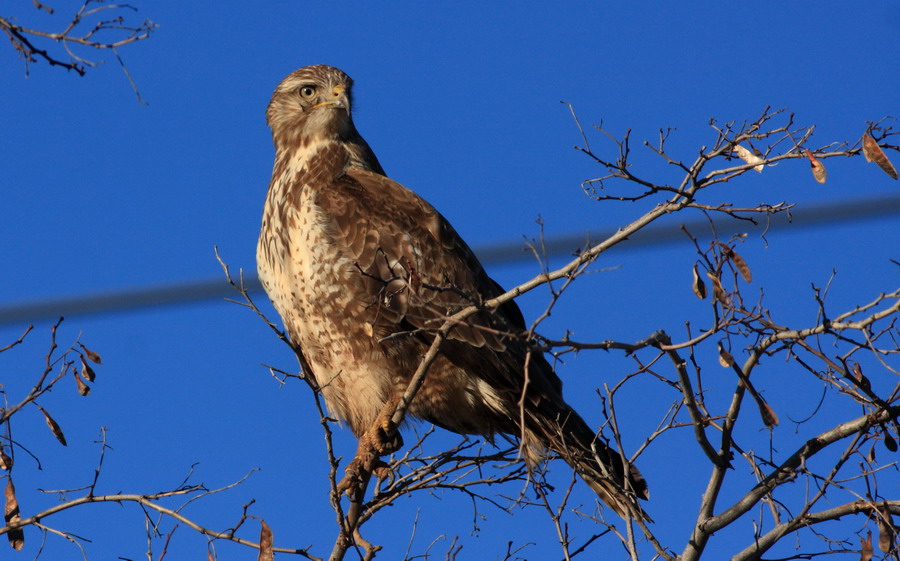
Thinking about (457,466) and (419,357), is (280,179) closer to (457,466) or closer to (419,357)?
(419,357)

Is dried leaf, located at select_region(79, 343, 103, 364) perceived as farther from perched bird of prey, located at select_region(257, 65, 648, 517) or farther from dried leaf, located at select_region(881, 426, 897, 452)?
dried leaf, located at select_region(881, 426, 897, 452)

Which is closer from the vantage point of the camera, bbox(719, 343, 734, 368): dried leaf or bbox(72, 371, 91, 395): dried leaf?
bbox(719, 343, 734, 368): dried leaf

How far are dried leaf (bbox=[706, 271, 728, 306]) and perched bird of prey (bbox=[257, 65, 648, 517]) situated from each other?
5.14 feet

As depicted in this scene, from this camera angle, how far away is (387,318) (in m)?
4.68

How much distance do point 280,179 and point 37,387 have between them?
196 cm

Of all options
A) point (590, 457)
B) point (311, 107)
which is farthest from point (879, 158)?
point (311, 107)

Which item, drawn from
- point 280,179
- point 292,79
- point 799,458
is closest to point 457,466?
point 799,458

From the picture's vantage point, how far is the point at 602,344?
2.83m

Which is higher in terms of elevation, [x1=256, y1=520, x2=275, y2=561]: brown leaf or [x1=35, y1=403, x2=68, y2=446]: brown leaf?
[x1=35, y1=403, x2=68, y2=446]: brown leaf

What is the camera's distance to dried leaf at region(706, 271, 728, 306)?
9.66 ft

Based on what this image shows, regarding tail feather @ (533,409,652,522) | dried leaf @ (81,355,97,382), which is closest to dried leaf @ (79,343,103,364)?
dried leaf @ (81,355,97,382)

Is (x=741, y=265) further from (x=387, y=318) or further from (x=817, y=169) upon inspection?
(x=387, y=318)

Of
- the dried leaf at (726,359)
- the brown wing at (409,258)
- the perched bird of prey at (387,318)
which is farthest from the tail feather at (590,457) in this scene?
the dried leaf at (726,359)

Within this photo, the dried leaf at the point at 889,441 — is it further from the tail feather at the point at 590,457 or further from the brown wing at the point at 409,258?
the brown wing at the point at 409,258
